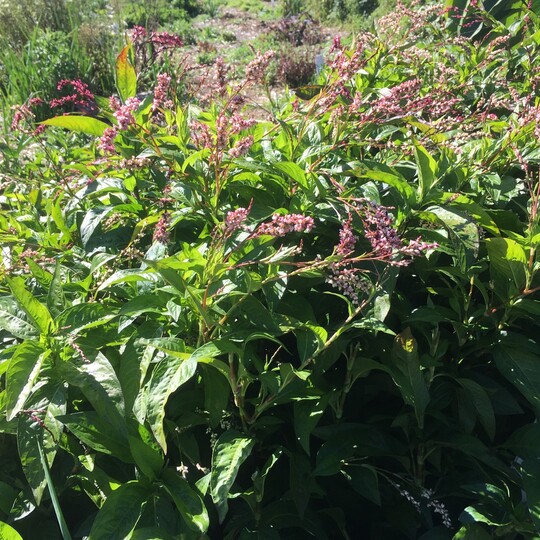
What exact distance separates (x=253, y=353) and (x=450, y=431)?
674 millimetres

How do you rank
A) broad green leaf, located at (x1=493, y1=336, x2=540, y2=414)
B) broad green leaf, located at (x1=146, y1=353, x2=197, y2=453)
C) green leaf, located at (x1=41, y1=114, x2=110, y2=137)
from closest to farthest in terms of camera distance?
broad green leaf, located at (x1=146, y1=353, x2=197, y2=453) < broad green leaf, located at (x1=493, y1=336, x2=540, y2=414) < green leaf, located at (x1=41, y1=114, x2=110, y2=137)

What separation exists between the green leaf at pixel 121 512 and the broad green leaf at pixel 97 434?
0.29 feet

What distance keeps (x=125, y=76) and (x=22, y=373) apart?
1040 mm

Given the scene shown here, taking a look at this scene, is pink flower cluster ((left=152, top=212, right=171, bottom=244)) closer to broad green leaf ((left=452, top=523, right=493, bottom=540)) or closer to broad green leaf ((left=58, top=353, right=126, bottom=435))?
broad green leaf ((left=58, top=353, right=126, bottom=435))

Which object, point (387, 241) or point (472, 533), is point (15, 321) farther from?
point (472, 533)

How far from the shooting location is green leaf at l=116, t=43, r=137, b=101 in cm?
203

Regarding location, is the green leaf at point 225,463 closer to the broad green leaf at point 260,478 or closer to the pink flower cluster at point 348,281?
the broad green leaf at point 260,478

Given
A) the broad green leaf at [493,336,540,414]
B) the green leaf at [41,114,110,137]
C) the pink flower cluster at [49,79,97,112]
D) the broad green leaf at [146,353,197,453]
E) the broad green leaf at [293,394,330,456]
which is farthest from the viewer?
the pink flower cluster at [49,79,97,112]

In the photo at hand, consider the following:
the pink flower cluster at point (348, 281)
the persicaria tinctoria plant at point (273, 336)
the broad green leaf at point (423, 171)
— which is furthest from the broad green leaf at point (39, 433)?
the broad green leaf at point (423, 171)

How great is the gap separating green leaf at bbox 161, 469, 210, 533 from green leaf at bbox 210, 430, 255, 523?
0.06 meters

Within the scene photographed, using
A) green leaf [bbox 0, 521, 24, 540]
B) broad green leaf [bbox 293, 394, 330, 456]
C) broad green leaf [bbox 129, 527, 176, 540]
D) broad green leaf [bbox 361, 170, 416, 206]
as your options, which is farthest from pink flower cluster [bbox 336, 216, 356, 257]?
green leaf [bbox 0, 521, 24, 540]

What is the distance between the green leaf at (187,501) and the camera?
1.48 m

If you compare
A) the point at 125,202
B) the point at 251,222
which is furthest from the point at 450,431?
the point at 125,202

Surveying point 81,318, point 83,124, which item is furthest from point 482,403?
point 83,124
